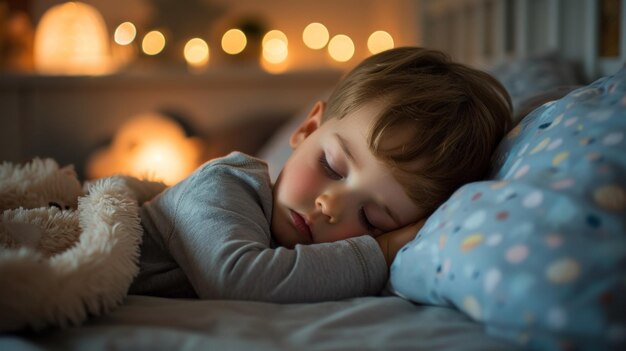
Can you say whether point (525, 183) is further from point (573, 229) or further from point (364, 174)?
point (364, 174)

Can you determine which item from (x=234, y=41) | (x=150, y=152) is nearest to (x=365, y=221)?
(x=150, y=152)

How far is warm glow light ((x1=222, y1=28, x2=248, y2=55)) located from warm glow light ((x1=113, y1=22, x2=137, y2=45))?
49 cm

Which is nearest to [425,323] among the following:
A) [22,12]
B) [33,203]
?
[33,203]

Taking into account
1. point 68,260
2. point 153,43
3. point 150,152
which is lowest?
point 150,152

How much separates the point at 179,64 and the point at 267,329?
2.99 m

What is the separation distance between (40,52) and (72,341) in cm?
285

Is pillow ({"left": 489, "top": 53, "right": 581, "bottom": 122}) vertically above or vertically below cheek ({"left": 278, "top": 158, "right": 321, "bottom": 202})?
above

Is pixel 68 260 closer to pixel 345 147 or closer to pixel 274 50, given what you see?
pixel 345 147

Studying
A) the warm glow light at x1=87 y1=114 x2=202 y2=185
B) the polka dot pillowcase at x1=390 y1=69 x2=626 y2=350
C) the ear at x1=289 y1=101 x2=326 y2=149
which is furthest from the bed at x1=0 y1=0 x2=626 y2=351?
the warm glow light at x1=87 y1=114 x2=202 y2=185

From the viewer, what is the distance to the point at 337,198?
0.86 metres

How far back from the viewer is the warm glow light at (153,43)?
338 centimetres

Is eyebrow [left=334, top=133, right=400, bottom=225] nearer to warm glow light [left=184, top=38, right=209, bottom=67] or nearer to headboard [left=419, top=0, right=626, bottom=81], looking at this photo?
headboard [left=419, top=0, right=626, bottom=81]

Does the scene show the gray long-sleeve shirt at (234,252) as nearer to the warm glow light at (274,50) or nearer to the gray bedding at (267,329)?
the gray bedding at (267,329)

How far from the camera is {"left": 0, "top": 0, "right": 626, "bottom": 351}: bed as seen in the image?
22.1 inches
